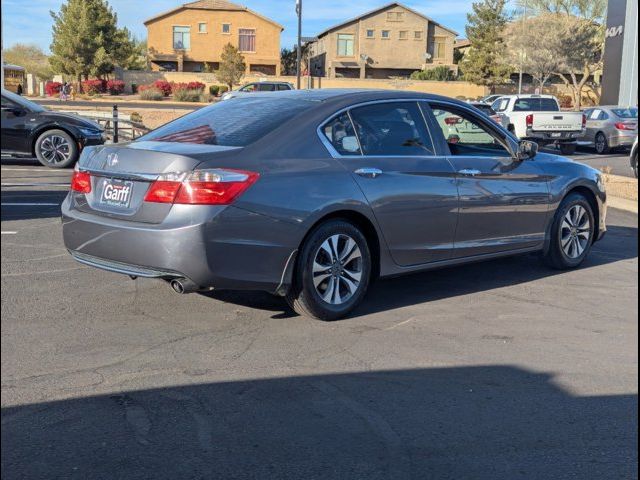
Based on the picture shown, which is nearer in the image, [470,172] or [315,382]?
[315,382]

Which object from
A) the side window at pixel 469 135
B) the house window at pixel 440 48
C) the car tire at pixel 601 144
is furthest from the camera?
the house window at pixel 440 48

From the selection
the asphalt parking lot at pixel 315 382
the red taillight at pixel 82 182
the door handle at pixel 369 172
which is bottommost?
the asphalt parking lot at pixel 315 382

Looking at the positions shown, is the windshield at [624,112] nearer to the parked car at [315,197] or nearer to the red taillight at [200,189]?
the parked car at [315,197]

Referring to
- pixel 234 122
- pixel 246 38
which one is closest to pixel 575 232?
pixel 234 122

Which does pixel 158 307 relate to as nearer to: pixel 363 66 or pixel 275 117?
pixel 275 117

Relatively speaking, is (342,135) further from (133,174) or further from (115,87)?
(115,87)

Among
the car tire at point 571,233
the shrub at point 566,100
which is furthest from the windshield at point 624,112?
the shrub at point 566,100

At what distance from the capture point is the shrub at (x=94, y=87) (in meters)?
50.1

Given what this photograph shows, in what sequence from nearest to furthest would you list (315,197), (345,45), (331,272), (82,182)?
(82,182) < (315,197) < (331,272) < (345,45)

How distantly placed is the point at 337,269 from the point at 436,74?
57.7 m

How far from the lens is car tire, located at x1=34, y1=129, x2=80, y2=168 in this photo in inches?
491

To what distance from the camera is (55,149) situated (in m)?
12.7

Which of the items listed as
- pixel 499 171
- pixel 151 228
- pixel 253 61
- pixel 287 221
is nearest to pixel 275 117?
pixel 287 221

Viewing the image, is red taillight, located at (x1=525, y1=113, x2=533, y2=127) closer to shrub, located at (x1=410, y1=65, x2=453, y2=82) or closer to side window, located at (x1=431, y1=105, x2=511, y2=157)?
side window, located at (x1=431, y1=105, x2=511, y2=157)
